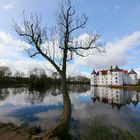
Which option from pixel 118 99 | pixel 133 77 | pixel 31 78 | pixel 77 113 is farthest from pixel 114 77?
pixel 77 113

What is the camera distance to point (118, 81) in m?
90.1

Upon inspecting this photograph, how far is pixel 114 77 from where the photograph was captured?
302 feet

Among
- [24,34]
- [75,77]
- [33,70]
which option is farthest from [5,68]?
[24,34]

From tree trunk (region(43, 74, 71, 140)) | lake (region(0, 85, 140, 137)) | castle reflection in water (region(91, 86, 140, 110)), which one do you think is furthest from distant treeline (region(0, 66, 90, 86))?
tree trunk (region(43, 74, 71, 140))

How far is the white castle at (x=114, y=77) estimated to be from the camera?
91.0 metres

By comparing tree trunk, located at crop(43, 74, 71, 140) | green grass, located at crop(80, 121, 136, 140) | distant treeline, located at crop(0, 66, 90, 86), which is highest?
distant treeline, located at crop(0, 66, 90, 86)

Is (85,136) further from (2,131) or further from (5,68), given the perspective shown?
(5,68)

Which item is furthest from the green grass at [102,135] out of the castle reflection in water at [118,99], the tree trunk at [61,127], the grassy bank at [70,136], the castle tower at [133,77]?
the castle tower at [133,77]

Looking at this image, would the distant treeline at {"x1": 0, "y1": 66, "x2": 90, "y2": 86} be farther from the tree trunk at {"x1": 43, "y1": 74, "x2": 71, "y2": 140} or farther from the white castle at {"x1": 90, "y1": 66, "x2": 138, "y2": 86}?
the tree trunk at {"x1": 43, "y1": 74, "x2": 71, "y2": 140}

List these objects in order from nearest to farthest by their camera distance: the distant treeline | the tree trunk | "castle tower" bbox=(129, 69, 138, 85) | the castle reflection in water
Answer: the tree trunk, the castle reflection in water, the distant treeline, "castle tower" bbox=(129, 69, 138, 85)

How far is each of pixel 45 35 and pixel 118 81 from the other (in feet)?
271

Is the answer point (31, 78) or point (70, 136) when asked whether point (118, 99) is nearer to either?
point (70, 136)

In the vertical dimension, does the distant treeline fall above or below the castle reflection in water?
above

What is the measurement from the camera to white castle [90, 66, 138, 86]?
91044mm
